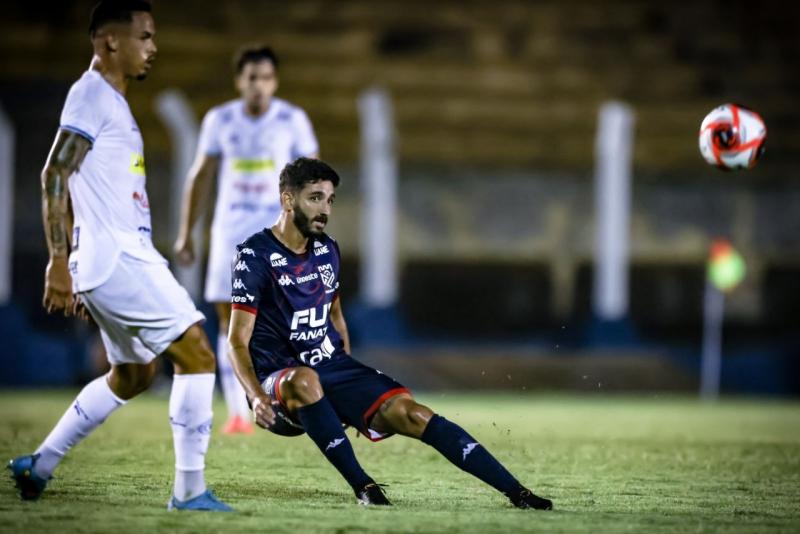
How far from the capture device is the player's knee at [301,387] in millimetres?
5277

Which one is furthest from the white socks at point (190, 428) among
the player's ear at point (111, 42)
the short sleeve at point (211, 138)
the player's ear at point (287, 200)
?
the short sleeve at point (211, 138)

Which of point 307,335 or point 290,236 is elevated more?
point 290,236

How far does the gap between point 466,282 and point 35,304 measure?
6.80 meters

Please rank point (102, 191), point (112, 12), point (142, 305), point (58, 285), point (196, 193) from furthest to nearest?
point (196, 193)
point (112, 12)
point (102, 191)
point (142, 305)
point (58, 285)

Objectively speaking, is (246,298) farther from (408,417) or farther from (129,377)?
(408,417)

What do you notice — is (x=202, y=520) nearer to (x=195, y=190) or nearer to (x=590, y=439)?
(x=195, y=190)

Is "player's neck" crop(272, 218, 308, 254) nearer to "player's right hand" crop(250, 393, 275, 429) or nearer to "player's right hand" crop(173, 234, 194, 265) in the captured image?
"player's right hand" crop(250, 393, 275, 429)

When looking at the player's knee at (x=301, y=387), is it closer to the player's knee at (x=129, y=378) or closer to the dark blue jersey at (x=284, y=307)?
the dark blue jersey at (x=284, y=307)

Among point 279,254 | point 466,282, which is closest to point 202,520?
point 279,254

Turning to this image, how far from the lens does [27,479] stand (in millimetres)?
5203

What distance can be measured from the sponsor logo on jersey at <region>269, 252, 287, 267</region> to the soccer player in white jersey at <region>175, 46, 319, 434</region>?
9.49 feet

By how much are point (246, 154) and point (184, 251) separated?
35.5 inches

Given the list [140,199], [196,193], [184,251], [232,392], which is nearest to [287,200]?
[140,199]

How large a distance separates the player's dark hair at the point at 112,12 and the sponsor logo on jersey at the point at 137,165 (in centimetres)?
57
